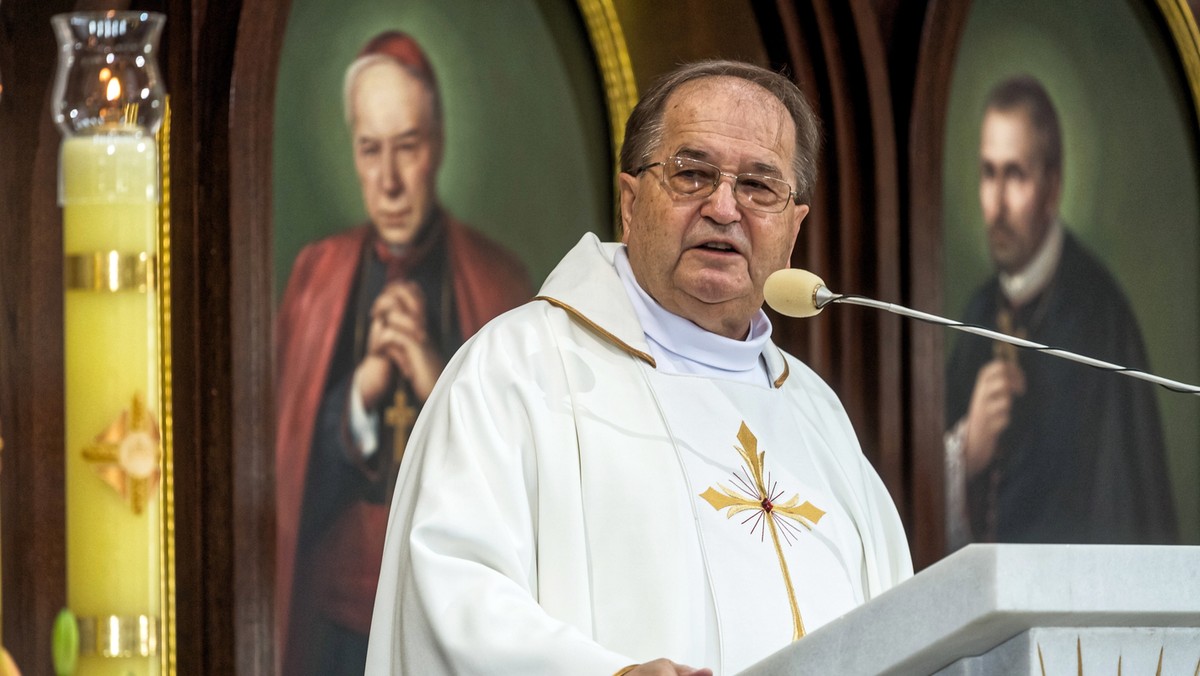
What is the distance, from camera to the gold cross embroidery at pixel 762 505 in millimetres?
3133

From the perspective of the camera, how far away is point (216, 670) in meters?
3.94

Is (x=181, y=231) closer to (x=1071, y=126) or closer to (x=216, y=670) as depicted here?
(x=216, y=670)

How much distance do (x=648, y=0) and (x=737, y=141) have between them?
1843 mm

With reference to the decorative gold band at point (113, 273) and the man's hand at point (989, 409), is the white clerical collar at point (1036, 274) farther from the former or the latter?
the decorative gold band at point (113, 273)

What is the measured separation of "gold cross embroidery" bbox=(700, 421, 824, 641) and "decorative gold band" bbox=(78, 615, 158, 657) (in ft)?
5.52

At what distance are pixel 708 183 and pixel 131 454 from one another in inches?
71.4

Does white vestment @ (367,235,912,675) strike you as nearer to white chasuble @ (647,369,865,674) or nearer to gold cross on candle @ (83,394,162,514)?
white chasuble @ (647,369,865,674)

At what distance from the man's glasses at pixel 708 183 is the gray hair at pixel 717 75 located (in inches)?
3.4

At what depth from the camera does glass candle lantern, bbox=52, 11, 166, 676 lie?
157 cm

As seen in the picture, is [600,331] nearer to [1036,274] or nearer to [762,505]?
[762,505]

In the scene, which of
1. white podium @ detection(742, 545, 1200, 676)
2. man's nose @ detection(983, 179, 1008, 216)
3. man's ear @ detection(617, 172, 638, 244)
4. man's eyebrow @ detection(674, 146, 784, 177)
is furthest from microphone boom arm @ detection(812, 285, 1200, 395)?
man's nose @ detection(983, 179, 1008, 216)

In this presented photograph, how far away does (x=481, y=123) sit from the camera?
467cm

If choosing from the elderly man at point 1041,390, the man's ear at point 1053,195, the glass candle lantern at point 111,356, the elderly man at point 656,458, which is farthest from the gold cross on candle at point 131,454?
the man's ear at point 1053,195

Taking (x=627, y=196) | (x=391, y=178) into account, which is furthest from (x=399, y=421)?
(x=627, y=196)
